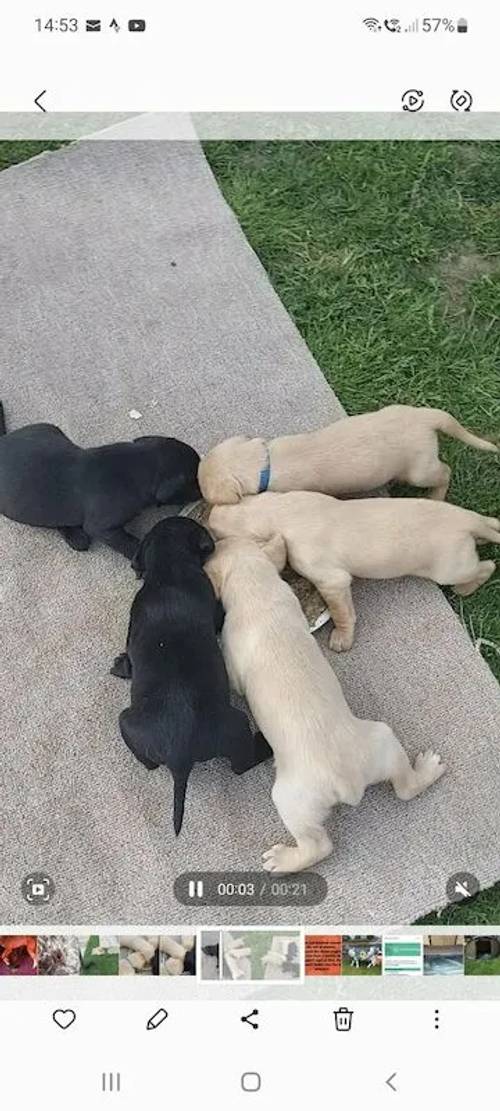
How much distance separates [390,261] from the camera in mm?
3104

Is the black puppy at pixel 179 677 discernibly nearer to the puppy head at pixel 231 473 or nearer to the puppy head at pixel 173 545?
the puppy head at pixel 173 545

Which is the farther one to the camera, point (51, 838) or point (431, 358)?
point (431, 358)

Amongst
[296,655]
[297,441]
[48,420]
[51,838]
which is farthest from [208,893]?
[48,420]

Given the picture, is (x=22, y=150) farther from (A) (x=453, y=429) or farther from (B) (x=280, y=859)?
(B) (x=280, y=859)

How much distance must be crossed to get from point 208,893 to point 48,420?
4.30 feet

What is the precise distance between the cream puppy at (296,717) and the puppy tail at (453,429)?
22.1 inches

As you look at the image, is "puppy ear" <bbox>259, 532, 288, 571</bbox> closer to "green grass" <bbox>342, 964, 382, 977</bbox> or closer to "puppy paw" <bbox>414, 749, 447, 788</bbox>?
"puppy paw" <bbox>414, 749, 447, 788</bbox>

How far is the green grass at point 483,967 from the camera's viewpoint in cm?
225

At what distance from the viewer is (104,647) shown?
2598mm

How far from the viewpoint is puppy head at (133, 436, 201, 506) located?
102 inches

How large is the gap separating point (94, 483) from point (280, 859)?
98cm
